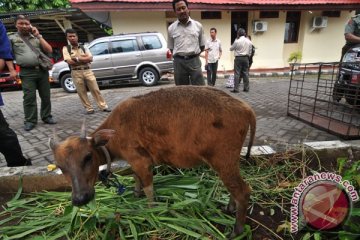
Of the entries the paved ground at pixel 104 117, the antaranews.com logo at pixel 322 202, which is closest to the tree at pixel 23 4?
the paved ground at pixel 104 117

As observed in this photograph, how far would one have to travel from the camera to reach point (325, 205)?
244 centimetres

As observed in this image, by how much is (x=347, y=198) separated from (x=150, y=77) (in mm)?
11128

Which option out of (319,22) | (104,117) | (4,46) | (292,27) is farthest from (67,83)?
(319,22)

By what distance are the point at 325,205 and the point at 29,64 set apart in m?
6.01

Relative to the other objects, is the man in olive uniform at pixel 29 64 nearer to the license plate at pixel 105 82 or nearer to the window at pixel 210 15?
the license plate at pixel 105 82

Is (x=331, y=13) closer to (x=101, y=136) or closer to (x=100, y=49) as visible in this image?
(x=100, y=49)

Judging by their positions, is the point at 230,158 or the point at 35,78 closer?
the point at 230,158

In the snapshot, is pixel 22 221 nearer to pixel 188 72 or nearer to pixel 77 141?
pixel 77 141

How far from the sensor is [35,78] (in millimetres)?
5973

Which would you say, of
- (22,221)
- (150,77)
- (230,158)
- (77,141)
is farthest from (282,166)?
(150,77)

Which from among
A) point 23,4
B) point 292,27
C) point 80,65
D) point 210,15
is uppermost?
point 23,4

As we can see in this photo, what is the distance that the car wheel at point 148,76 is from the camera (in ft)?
41.3

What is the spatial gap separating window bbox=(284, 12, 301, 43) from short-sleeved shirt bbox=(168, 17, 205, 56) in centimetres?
1470

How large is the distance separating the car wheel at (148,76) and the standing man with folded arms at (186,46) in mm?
7459
